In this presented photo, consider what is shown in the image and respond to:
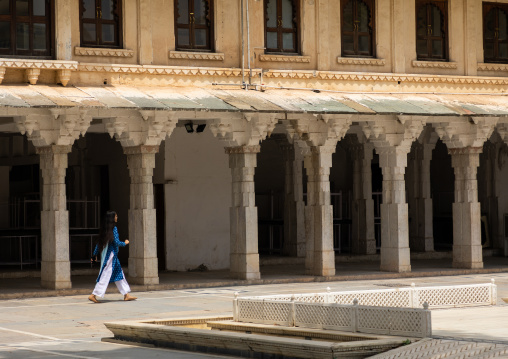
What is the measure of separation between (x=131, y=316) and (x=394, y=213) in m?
7.38

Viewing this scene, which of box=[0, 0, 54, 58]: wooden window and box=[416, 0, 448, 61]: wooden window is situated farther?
box=[416, 0, 448, 61]: wooden window

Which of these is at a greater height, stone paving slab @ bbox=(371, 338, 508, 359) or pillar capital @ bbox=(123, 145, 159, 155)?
pillar capital @ bbox=(123, 145, 159, 155)

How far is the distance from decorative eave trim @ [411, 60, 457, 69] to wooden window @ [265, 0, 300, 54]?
2499 mm

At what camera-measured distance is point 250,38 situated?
65.7ft

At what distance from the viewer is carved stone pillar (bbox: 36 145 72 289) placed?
17.2 metres

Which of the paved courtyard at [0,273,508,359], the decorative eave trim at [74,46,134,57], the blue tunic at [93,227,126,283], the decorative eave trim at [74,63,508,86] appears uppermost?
the decorative eave trim at [74,46,134,57]

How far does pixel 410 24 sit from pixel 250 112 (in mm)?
4718

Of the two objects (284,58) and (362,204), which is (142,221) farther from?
(362,204)

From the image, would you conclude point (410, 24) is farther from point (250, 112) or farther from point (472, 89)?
point (250, 112)

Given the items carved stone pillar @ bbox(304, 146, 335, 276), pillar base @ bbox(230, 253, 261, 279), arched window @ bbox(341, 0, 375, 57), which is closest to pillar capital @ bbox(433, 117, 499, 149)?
arched window @ bbox(341, 0, 375, 57)

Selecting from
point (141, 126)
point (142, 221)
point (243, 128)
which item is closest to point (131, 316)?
point (142, 221)

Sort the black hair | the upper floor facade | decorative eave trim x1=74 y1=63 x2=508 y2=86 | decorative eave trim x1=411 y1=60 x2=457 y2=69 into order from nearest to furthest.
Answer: the black hair → the upper floor facade → decorative eave trim x1=74 y1=63 x2=508 y2=86 → decorative eave trim x1=411 y1=60 x2=457 y2=69

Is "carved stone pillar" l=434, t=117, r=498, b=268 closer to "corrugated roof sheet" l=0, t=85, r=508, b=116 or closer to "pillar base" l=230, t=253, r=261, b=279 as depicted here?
"corrugated roof sheet" l=0, t=85, r=508, b=116

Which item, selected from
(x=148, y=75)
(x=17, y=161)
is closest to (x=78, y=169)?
(x=17, y=161)
